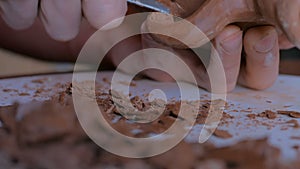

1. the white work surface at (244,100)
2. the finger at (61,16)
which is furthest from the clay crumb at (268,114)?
the finger at (61,16)

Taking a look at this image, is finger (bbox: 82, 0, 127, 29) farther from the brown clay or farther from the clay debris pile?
the clay debris pile

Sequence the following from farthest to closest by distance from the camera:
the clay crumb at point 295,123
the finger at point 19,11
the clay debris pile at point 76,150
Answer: the finger at point 19,11 < the clay crumb at point 295,123 < the clay debris pile at point 76,150

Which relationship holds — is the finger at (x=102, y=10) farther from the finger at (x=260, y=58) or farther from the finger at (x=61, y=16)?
the finger at (x=260, y=58)

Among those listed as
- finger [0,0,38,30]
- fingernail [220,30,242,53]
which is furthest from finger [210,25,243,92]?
finger [0,0,38,30]

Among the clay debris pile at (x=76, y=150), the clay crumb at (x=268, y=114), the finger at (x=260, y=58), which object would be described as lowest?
the clay debris pile at (x=76, y=150)

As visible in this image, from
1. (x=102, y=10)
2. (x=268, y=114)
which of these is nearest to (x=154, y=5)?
(x=102, y=10)

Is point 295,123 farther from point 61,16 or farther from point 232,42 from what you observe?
point 61,16
